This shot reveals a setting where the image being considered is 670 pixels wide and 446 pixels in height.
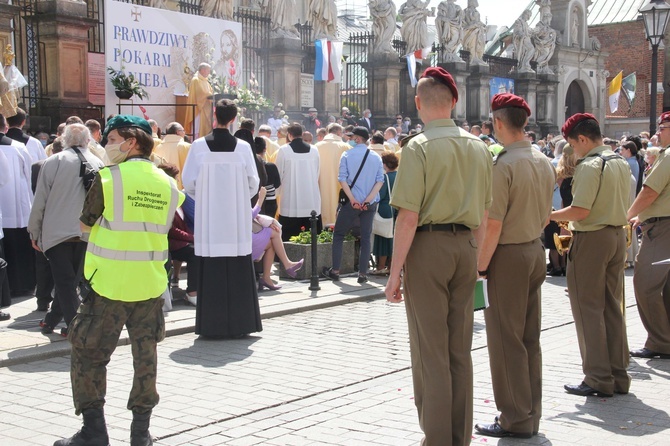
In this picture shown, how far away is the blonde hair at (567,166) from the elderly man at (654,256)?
111 inches

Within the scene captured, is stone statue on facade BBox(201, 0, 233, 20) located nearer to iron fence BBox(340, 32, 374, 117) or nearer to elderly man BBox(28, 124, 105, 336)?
iron fence BBox(340, 32, 374, 117)

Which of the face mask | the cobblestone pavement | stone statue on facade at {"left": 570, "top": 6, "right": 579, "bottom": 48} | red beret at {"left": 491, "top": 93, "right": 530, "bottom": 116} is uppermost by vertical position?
stone statue on facade at {"left": 570, "top": 6, "right": 579, "bottom": 48}

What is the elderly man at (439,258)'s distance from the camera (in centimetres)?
512

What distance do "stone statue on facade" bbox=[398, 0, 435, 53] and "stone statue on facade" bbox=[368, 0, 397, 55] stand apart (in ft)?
3.55

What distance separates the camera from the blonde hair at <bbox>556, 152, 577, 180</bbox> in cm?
1127

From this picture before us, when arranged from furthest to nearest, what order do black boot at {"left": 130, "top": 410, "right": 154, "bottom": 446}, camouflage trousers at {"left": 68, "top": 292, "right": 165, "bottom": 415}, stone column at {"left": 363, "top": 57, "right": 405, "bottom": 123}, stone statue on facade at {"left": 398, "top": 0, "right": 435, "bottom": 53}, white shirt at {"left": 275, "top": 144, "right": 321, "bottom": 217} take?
stone statue on facade at {"left": 398, "top": 0, "right": 435, "bottom": 53} → stone column at {"left": 363, "top": 57, "right": 405, "bottom": 123} → white shirt at {"left": 275, "top": 144, "right": 321, "bottom": 217} → black boot at {"left": 130, "top": 410, "right": 154, "bottom": 446} → camouflage trousers at {"left": 68, "top": 292, "right": 165, "bottom": 415}

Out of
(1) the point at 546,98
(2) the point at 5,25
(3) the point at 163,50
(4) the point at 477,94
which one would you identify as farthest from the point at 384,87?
(2) the point at 5,25

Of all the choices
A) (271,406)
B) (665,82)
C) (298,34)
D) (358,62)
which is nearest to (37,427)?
(271,406)

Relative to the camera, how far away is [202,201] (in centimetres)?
893

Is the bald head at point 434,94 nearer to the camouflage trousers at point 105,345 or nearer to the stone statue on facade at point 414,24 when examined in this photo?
the camouflage trousers at point 105,345

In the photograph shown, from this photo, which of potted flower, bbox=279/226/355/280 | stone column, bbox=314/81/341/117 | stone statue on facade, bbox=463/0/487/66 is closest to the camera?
potted flower, bbox=279/226/355/280

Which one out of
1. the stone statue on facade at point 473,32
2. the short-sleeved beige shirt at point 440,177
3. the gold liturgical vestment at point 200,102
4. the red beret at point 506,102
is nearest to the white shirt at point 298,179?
the gold liturgical vestment at point 200,102

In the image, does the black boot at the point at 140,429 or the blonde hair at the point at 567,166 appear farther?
the blonde hair at the point at 567,166

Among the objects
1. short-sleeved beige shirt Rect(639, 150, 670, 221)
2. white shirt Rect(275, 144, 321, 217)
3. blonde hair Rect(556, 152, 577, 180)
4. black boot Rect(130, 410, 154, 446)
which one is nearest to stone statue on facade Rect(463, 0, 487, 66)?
white shirt Rect(275, 144, 321, 217)
